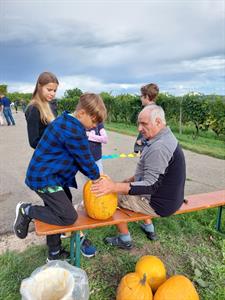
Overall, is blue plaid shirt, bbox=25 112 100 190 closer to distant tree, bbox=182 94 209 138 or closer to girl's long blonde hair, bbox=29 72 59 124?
girl's long blonde hair, bbox=29 72 59 124

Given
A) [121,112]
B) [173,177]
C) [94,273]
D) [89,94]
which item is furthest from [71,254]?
[121,112]

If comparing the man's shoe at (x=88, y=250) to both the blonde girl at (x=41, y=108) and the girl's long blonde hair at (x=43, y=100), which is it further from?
the girl's long blonde hair at (x=43, y=100)

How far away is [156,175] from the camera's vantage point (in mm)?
3047

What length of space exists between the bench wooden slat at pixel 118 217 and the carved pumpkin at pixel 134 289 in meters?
0.54

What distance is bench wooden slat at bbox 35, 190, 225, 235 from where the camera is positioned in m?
2.89

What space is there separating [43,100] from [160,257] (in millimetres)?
2144

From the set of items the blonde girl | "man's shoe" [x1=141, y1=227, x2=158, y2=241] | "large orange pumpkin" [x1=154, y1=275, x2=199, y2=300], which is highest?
the blonde girl

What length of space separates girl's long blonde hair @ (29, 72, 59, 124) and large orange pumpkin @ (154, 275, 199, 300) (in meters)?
2.03

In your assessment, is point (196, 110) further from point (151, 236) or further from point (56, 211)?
point (56, 211)

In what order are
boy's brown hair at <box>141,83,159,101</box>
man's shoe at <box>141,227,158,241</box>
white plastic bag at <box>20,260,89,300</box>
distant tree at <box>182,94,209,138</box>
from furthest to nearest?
distant tree at <box>182,94,209,138</box>
boy's brown hair at <box>141,83,159,101</box>
man's shoe at <box>141,227,158,241</box>
white plastic bag at <box>20,260,89,300</box>

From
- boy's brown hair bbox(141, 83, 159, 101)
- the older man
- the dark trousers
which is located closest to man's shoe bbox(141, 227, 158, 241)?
the older man

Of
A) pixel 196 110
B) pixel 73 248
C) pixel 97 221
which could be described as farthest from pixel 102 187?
pixel 196 110

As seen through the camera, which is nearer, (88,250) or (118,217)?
(118,217)

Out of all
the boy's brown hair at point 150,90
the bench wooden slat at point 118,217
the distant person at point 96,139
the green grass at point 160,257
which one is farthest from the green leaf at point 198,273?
the boy's brown hair at point 150,90
